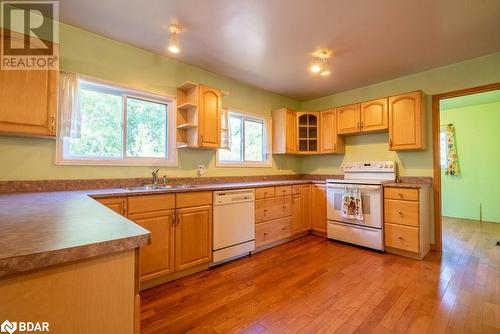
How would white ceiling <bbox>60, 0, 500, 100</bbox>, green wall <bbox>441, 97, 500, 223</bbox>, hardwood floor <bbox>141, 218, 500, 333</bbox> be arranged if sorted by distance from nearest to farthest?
hardwood floor <bbox>141, 218, 500, 333</bbox> → white ceiling <bbox>60, 0, 500, 100</bbox> → green wall <bbox>441, 97, 500, 223</bbox>

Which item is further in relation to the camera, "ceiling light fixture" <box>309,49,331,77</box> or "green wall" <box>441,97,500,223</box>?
"green wall" <box>441,97,500,223</box>

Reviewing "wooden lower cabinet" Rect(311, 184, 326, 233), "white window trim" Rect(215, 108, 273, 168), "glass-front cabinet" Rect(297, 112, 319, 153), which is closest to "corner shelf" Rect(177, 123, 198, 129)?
"white window trim" Rect(215, 108, 273, 168)

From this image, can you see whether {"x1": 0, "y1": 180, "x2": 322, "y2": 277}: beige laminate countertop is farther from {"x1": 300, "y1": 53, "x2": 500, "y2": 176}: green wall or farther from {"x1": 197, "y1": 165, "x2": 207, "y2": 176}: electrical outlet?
{"x1": 300, "y1": 53, "x2": 500, "y2": 176}: green wall

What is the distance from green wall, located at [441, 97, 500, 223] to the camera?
4602mm

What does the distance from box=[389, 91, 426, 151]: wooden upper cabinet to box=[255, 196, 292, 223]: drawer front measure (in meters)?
1.73

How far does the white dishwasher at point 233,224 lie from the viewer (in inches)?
106

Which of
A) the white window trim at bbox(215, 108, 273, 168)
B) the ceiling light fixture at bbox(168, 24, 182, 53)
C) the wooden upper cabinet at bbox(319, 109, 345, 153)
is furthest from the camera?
the wooden upper cabinet at bbox(319, 109, 345, 153)

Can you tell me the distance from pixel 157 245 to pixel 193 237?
1.26ft

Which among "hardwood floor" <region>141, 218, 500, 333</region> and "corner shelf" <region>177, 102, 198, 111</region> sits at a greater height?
"corner shelf" <region>177, 102, 198, 111</region>

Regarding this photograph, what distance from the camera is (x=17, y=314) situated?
1.84ft

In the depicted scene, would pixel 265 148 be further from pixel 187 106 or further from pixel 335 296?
pixel 335 296

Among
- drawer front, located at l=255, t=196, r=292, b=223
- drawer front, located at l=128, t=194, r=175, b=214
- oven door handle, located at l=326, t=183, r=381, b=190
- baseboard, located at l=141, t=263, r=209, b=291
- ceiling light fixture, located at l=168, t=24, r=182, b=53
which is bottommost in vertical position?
baseboard, located at l=141, t=263, r=209, b=291

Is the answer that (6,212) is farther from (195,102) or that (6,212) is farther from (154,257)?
(195,102)

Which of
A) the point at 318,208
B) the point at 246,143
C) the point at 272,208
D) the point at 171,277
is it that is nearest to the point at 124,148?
the point at 171,277
